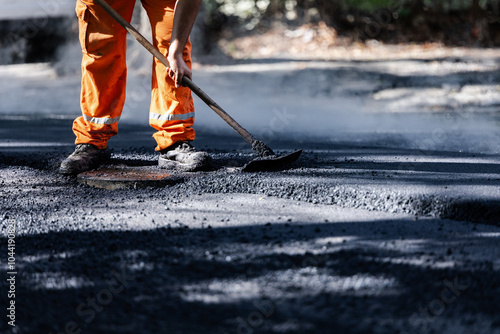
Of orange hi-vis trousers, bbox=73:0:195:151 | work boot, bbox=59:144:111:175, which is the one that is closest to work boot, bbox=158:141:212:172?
orange hi-vis trousers, bbox=73:0:195:151

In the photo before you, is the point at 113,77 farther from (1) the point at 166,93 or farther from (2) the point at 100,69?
(1) the point at 166,93

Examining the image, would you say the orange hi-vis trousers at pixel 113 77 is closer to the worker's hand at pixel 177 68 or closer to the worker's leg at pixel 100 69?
the worker's leg at pixel 100 69

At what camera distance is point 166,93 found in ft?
11.9

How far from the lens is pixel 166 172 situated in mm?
3557

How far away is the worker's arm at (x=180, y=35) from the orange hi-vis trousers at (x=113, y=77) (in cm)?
14

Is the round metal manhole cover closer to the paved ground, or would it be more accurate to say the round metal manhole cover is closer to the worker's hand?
the paved ground

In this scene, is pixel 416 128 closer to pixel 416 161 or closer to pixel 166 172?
pixel 416 161

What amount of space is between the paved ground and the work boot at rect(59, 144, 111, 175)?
98 mm

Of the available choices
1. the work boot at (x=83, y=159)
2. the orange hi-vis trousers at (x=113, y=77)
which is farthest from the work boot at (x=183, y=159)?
the work boot at (x=83, y=159)

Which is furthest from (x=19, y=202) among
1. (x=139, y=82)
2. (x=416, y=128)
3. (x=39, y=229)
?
(x=139, y=82)

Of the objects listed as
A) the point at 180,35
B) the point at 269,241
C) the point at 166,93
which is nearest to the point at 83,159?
the point at 166,93

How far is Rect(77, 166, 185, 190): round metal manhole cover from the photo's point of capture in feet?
10.9

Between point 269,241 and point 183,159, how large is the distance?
1.34 metres

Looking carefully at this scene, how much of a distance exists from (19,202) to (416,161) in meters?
2.22
